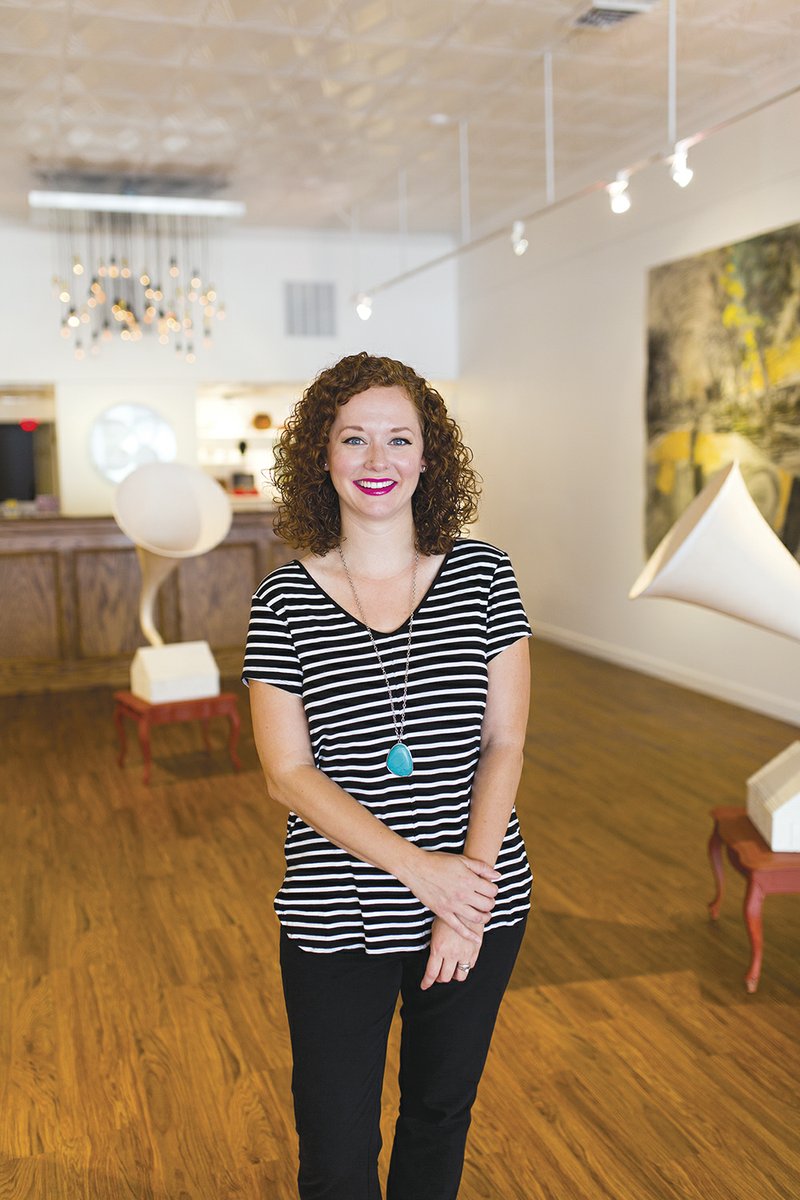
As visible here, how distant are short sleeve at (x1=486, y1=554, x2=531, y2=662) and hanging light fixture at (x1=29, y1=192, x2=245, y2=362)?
26.2 ft

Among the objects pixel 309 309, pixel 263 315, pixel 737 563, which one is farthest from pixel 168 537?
pixel 309 309

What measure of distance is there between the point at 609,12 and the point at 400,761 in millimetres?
4929

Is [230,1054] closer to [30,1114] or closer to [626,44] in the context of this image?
[30,1114]

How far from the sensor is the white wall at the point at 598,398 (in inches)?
251

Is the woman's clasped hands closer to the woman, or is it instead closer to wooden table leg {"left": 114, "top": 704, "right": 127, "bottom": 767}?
the woman

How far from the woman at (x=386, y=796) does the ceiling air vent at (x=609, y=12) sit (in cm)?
436

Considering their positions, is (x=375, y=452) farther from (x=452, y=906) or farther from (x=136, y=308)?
(x=136, y=308)

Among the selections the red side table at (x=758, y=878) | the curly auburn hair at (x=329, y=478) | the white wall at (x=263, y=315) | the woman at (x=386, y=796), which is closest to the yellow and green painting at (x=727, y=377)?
the red side table at (x=758, y=878)

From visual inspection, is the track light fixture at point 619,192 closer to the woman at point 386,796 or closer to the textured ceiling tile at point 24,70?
the textured ceiling tile at point 24,70

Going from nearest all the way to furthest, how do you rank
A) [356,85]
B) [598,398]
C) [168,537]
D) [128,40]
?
[128,40], [168,537], [356,85], [598,398]

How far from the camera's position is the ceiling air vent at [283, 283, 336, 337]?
33.4 feet

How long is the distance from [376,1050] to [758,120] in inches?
241

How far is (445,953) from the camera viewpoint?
1503 mm

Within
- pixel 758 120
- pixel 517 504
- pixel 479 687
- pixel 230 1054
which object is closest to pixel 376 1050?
pixel 479 687
